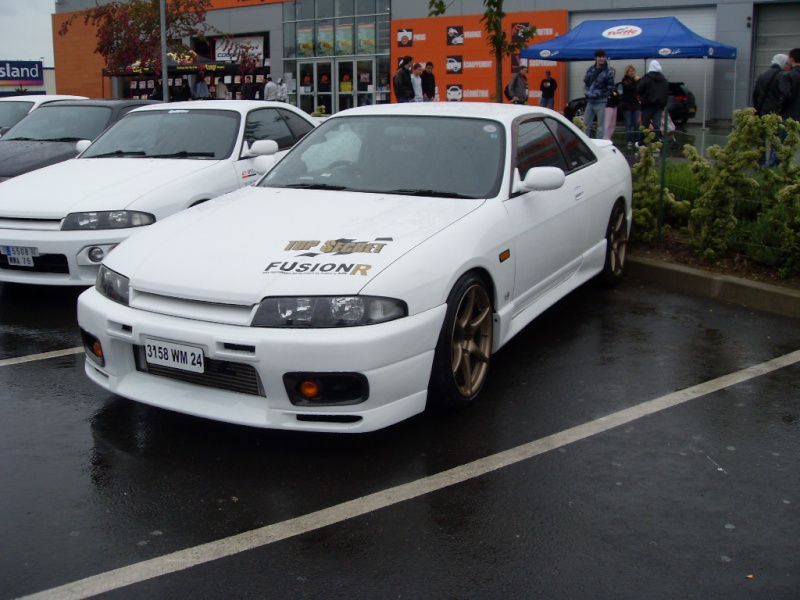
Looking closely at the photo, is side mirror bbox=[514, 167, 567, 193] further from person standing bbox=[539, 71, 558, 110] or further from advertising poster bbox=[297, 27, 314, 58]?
advertising poster bbox=[297, 27, 314, 58]

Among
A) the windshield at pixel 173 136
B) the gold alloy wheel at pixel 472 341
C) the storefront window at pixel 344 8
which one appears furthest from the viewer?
the storefront window at pixel 344 8

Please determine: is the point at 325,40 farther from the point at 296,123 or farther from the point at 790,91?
the point at 296,123

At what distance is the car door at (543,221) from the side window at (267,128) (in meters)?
3.18

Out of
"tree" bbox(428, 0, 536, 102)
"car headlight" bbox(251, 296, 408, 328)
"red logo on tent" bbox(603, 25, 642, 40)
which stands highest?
"red logo on tent" bbox(603, 25, 642, 40)

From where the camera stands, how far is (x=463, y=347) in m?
4.53

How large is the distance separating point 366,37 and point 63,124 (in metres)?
23.0

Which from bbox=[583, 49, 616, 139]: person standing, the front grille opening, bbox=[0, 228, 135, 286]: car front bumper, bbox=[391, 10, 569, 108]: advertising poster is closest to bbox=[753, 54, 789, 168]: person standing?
bbox=[583, 49, 616, 139]: person standing

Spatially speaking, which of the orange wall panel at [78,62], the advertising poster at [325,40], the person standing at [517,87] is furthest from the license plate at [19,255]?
the orange wall panel at [78,62]

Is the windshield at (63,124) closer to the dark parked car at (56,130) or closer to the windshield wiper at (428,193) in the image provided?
the dark parked car at (56,130)

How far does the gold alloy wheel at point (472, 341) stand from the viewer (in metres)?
4.46

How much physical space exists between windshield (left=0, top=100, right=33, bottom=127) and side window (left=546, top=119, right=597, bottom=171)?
9322mm

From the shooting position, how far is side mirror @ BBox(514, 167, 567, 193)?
199 inches

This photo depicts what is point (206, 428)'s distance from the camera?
4.44 metres

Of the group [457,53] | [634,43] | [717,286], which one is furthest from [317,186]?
[457,53]
